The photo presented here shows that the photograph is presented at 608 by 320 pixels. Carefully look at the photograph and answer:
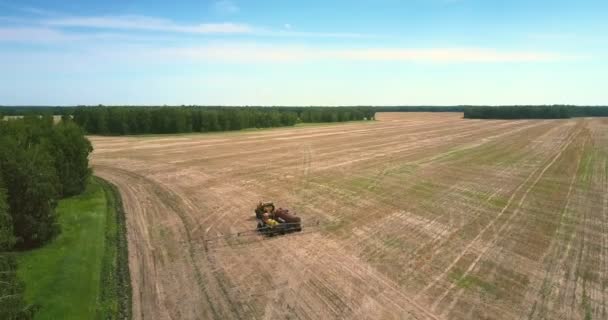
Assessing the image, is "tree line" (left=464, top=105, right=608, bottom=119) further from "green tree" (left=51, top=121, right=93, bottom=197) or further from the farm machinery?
"green tree" (left=51, top=121, right=93, bottom=197)

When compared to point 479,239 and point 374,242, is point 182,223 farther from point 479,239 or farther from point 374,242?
point 479,239

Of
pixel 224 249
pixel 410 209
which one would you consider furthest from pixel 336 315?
pixel 410 209

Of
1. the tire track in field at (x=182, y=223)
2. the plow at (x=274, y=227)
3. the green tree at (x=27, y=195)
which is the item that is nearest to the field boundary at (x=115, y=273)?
the tire track in field at (x=182, y=223)

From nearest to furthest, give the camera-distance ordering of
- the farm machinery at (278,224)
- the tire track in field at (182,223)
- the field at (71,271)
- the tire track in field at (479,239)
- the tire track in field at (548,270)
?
the field at (71,271) → the tire track in field at (182,223) → the tire track in field at (548,270) → the tire track in field at (479,239) → the farm machinery at (278,224)

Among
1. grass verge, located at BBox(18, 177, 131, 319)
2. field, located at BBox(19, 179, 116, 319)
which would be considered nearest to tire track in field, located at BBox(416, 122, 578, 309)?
grass verge, located at BBox(18, 177, 131, 319)

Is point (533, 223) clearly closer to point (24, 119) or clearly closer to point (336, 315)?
point (336, 315)

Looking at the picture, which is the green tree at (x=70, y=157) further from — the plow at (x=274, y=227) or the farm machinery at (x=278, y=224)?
the farm machinery at (x=278, y=224)
